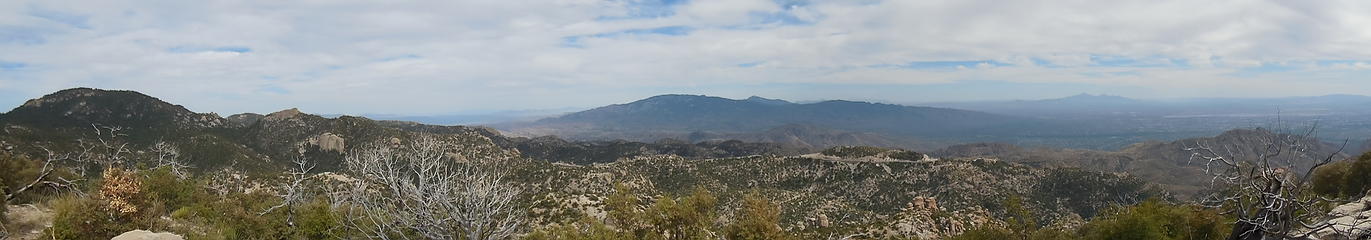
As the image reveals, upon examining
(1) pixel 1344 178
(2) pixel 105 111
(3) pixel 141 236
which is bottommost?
(1) pixel 1344 178

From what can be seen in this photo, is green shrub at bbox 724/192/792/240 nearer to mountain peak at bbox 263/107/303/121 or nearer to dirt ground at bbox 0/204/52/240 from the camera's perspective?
dirt ground at bbox 0/204/52/240

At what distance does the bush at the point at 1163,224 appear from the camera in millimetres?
26078

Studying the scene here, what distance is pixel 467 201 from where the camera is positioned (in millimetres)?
13773

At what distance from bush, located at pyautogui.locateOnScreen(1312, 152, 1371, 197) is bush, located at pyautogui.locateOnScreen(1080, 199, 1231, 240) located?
11.8 metres

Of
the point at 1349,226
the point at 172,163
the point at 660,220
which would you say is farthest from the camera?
the point at 172,163

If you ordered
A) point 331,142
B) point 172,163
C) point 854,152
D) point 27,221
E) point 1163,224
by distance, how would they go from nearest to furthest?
1. point 27,221
2. point 1163,224
3. point 172,163
4. point 331,142
5. point 854,152

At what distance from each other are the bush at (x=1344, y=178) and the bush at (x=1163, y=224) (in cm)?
1177

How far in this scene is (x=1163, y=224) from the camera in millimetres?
28391

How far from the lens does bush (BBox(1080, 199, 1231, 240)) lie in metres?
26.1

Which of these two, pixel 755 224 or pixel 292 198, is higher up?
pixel 292 198

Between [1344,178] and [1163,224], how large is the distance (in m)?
16.1

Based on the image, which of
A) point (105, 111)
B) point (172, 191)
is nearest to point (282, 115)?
point (105, 111)

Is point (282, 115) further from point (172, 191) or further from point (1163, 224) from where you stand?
point (1163, 224)

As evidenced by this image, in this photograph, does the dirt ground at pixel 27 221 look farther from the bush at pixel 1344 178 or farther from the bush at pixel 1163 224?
the bush at pixel 1344 178
